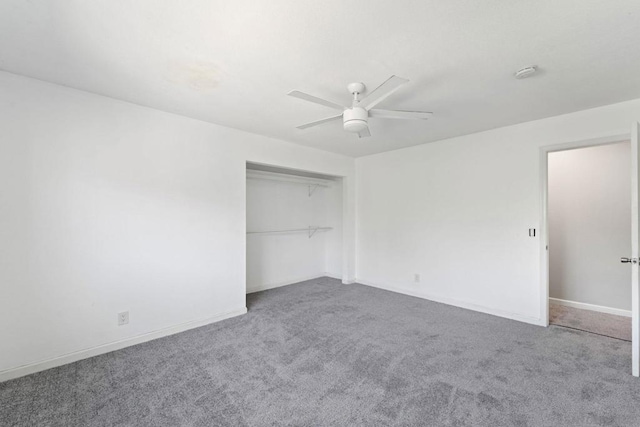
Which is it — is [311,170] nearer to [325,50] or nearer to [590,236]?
[325,50]

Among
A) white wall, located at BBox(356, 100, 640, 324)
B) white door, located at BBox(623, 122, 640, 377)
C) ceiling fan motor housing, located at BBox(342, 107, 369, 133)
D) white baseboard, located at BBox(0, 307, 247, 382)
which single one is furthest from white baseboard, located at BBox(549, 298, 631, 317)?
white baseboard, located at BBox(0, 307, 247, 382)

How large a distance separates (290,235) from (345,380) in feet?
11.2

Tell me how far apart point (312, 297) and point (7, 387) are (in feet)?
10.5

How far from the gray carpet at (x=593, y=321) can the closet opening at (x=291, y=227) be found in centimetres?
333

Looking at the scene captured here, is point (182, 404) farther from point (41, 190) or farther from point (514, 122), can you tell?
Answer: point (514, 122)

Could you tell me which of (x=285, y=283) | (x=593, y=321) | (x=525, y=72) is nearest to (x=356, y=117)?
(x=525, y=72)

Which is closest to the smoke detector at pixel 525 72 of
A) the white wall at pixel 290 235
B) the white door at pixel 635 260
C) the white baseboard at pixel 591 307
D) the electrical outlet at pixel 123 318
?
the white door at pixel 635 260

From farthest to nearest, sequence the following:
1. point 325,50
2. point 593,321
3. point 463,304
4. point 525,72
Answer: point 463,304, point 593,321, point 525,72, point 325,50

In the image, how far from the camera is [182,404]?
1899 millimetres

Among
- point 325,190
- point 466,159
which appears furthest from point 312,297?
point 466,159

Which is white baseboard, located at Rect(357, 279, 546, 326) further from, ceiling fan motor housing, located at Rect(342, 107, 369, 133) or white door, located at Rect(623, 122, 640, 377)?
ceiling fan motor housing, located at Rect(342, 107, 369, 133)

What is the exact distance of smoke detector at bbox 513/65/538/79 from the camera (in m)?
2.09

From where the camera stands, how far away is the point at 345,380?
7.11 feet

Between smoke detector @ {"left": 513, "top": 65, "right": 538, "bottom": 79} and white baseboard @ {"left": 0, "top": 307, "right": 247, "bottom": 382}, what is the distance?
151 inches
